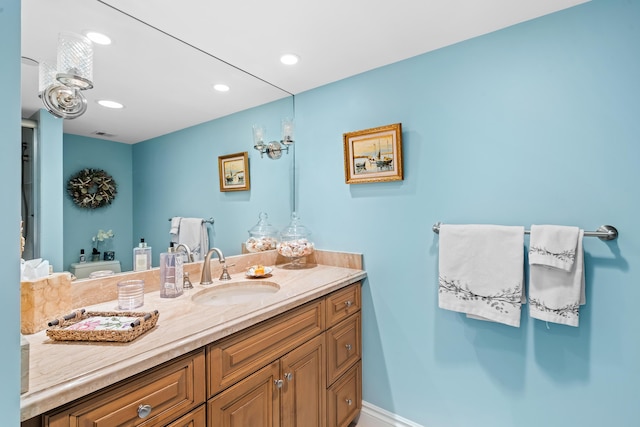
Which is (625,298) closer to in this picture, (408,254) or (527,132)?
(527,132)

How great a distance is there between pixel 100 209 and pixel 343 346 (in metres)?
1.38

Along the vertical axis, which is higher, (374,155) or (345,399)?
(374,155)

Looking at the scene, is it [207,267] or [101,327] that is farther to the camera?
[207,267]

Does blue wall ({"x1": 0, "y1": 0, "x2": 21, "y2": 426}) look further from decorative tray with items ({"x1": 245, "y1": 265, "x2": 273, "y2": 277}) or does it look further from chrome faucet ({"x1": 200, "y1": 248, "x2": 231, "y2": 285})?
decorative tray with items ({"x1": 245, "y1": 265, "x2": 273, "y2": 277})

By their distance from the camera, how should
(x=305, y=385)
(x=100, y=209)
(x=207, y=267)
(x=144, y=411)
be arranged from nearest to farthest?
1. (x=144, y=411)
2. (x=100, y=209)
3. (x=305, y=385)
4. (x=207, y=267)

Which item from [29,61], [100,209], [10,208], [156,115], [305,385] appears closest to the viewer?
[10,208]

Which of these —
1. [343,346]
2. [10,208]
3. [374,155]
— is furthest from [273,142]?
[10,208]

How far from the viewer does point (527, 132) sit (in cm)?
142

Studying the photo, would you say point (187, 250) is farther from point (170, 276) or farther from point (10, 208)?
point (10, 208)

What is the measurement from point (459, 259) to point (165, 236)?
57.8 inches

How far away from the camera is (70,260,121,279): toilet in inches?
48.2

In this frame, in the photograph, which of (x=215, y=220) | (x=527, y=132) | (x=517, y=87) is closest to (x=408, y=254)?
(x=527, y=132)

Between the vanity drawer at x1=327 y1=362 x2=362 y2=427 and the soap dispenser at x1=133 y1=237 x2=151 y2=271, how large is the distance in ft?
3.65

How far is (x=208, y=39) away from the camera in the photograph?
1.54 m
